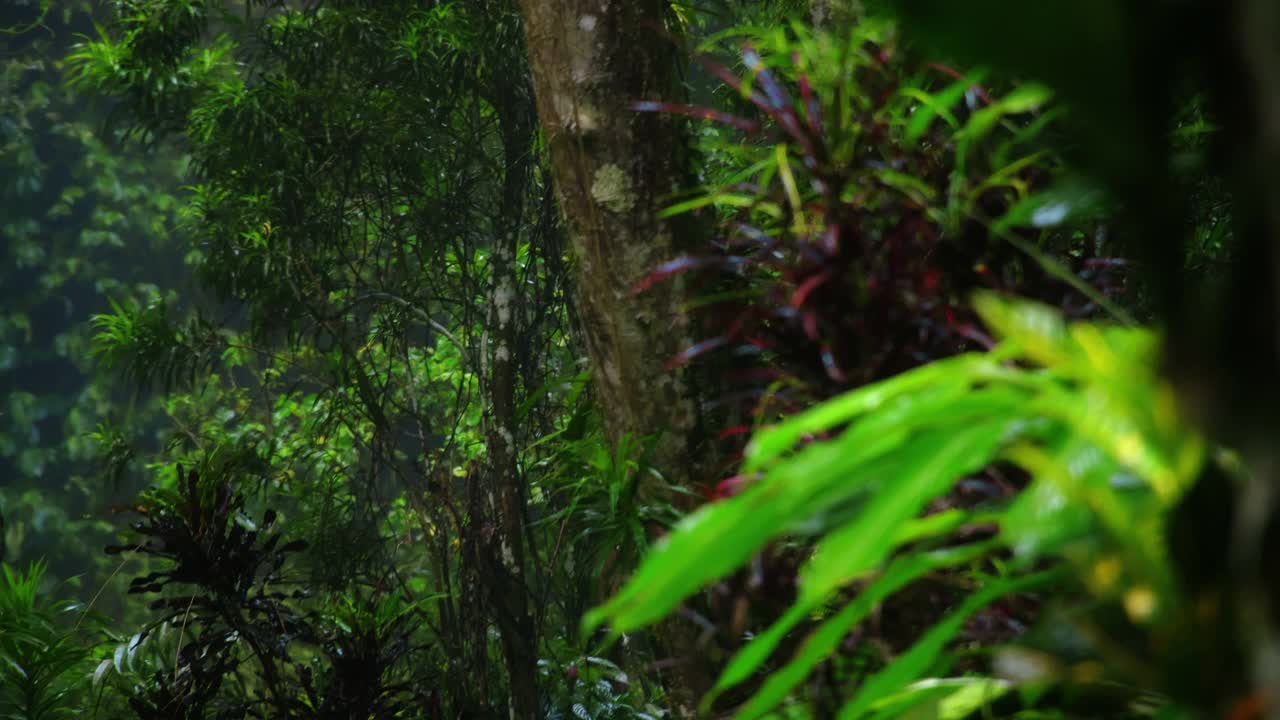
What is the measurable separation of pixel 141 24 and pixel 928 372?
11.2ft

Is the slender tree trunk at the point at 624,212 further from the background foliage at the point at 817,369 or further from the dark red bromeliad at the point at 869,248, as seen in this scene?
the dark red bromeliad at the point at 869,248

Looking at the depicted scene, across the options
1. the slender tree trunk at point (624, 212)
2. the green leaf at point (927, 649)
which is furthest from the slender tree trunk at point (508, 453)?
the green leaf at point (927, 649)

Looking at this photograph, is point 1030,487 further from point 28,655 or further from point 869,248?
point 28,655

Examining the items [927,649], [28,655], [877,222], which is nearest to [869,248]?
[877,222]

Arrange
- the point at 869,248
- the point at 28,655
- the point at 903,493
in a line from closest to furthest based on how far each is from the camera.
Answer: the point at 903,493, the point at 869,248, the point at 28,655

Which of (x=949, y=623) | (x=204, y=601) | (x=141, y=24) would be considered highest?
(x=141, y=24)

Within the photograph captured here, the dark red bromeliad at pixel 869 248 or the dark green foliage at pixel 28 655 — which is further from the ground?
the dark red bromeliad at pixel 869 248

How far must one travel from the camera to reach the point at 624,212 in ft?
3.75

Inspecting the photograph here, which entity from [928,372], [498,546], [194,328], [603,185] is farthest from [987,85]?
[194,328]

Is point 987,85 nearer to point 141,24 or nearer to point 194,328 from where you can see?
point 194,328

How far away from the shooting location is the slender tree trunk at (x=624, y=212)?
1140 mm

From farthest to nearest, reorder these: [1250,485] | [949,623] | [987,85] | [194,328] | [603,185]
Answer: [194,328] < [603,185] < [987,85] < [949,623] < [1250,485]

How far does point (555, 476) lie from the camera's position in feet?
4.16

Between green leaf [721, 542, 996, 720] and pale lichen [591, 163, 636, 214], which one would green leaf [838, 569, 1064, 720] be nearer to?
green leaf [721, 542, 996, 720]
